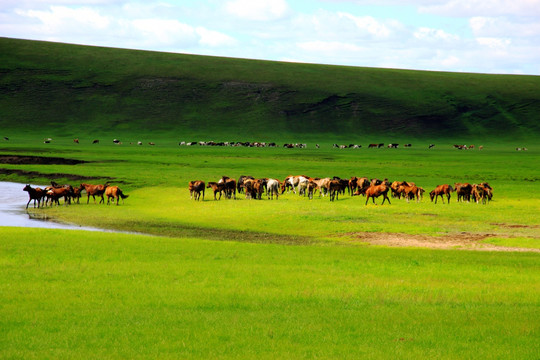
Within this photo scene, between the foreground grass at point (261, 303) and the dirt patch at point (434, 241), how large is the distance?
2267 millimetres

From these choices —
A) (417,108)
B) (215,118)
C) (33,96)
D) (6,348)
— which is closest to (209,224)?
(6,348)

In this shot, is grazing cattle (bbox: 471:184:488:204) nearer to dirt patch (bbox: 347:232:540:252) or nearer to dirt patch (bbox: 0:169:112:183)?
dirt patch (bbox: 347:232:540:252)

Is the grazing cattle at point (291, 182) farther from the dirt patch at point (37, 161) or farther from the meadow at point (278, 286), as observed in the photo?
the dirt patch at point (37, 161)

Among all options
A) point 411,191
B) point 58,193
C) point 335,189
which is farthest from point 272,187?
point 58,193

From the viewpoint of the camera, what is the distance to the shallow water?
3312 centimetres

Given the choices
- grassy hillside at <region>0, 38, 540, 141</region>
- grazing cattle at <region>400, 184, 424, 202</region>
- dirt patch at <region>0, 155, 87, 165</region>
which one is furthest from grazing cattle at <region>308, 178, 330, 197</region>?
grassy hillside at <region>0, 38, 540, 141</region>

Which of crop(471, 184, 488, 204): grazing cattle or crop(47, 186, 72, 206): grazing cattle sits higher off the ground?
crop(471, 184, 488, 204): grazing cattle

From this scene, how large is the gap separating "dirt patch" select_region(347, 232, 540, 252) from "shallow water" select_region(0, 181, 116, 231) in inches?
501

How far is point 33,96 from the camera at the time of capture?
158625mm

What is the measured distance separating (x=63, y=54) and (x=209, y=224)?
163592mm

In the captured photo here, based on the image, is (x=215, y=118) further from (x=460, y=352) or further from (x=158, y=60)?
(x=460, y=352)

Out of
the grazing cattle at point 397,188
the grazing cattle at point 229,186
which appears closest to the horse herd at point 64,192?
the grazing cattle at point 229,186

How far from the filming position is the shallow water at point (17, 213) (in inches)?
1304

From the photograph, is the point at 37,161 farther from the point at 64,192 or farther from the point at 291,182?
the point at 291,182
